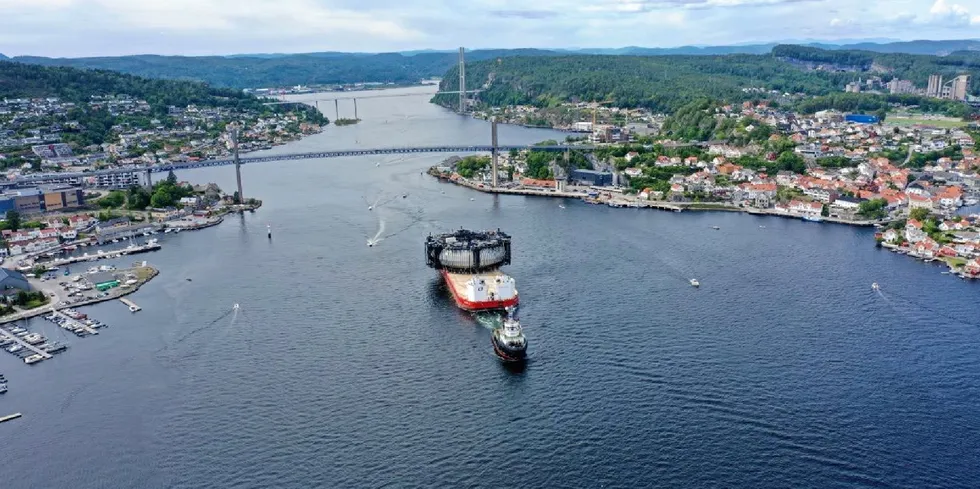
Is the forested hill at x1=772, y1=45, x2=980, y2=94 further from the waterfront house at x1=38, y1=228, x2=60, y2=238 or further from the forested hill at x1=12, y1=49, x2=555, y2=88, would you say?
the waterfront house at x1=38, y1=228, x2=60, y2=238

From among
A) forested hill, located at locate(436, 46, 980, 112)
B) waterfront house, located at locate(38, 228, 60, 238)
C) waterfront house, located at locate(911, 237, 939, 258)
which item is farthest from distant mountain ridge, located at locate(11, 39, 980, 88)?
waterfront house, located at locate(911, 237, 939, 258)

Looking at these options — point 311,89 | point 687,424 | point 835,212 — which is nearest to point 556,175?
point 835,212

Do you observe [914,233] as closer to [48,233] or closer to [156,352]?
[156,352]

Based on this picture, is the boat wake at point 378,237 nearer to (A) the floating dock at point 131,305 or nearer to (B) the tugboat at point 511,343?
(A) the floating dock at point 131,305

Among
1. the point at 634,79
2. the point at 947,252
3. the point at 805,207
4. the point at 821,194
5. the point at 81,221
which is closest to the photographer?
the point at 947,252

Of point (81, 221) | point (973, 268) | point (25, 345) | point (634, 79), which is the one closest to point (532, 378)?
point (25, 345)

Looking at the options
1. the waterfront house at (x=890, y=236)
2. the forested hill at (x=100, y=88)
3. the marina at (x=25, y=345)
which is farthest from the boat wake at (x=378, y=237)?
the forested hill at (x=100, y=88)
